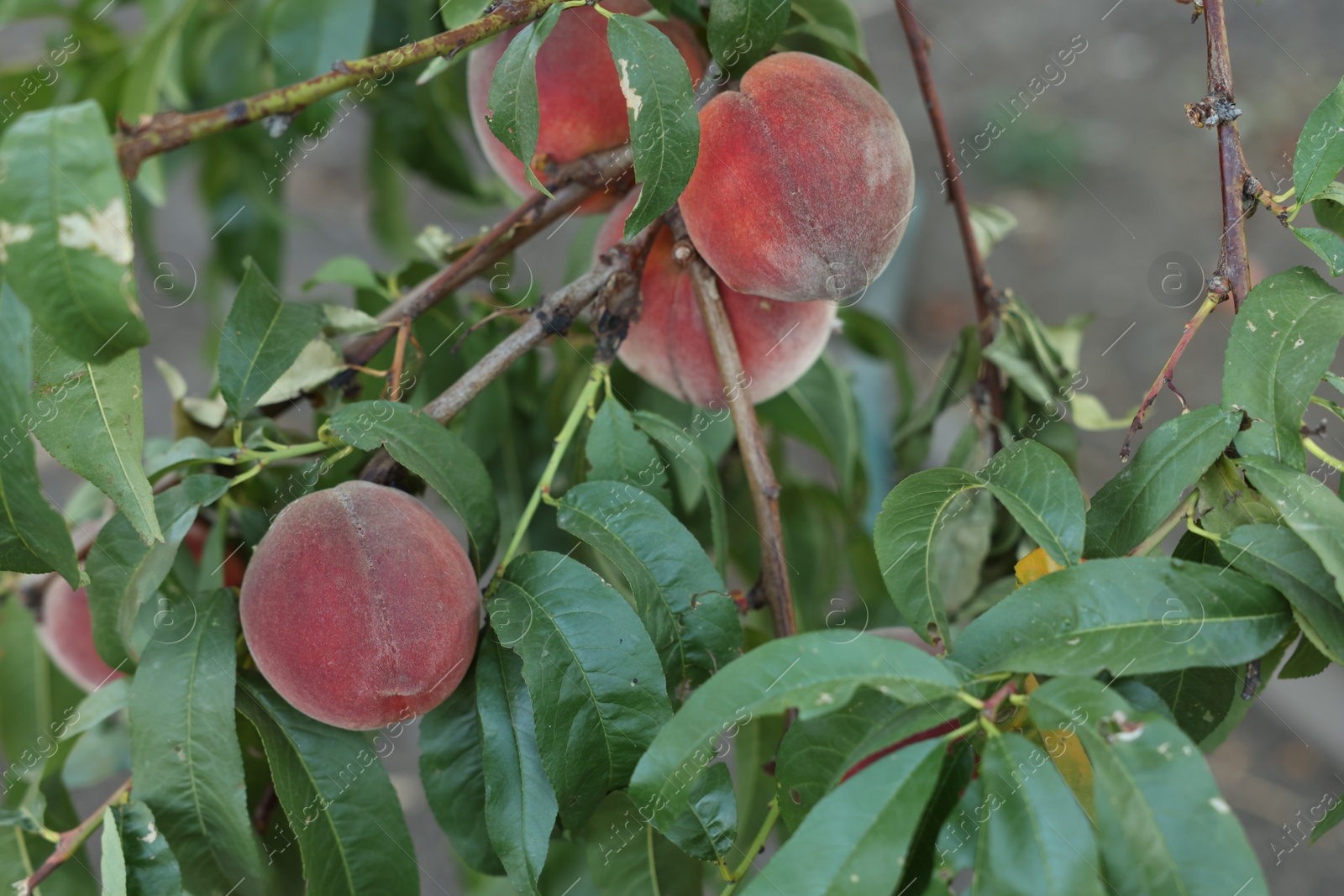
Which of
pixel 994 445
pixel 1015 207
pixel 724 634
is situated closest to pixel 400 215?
pixel 994 445

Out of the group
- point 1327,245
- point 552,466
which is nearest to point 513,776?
point 552,466

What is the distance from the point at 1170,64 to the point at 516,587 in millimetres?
3130

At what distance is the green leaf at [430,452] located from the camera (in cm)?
59

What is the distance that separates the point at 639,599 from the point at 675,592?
0.02 metres

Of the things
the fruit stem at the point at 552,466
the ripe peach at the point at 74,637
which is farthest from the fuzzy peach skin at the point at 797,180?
the ripe peach at the point at 74,637

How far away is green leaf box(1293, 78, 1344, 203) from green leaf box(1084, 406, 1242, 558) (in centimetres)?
13

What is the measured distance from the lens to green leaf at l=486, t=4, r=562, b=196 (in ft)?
1.72

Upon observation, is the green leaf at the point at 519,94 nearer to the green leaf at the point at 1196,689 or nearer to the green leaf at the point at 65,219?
the green leaf at the point at 65,219

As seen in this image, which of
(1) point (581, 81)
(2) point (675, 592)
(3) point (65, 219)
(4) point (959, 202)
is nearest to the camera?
(3) point (65, 219)

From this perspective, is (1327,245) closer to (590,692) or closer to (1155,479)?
(1155,479)

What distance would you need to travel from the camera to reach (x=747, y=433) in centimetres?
69

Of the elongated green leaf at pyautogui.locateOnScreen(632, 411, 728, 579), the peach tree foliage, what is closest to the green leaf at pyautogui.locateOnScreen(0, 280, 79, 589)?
the peach tree foliage

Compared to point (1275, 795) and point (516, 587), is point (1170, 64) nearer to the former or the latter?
point (1275, 795)

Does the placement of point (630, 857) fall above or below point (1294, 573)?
below
